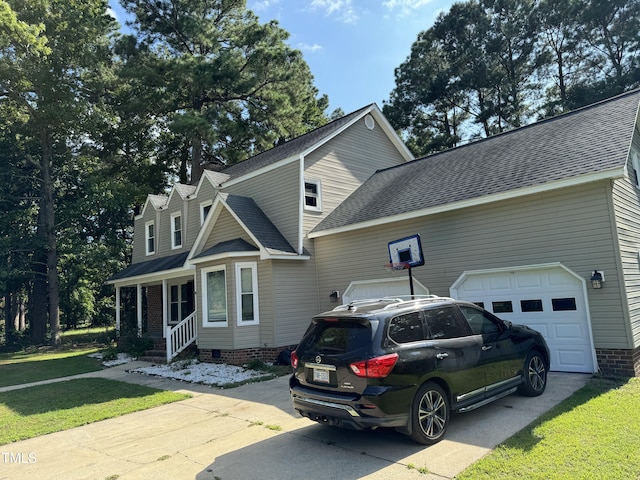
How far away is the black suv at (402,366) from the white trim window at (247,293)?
7.05 meters

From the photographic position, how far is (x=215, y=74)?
24484 millimetres

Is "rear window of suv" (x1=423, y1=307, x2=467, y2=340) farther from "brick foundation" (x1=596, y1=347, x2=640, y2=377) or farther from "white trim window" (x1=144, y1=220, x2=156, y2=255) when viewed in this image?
"white trim window" (x1=144, y1=220, x2=156, y2=255)

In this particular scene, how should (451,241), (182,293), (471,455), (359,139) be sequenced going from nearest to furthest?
1. (471,455)
2. (451,241)
3. (359,139)
4. (182,293)

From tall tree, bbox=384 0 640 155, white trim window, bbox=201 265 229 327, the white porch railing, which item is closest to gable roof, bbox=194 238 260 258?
white trim window, bbox=201 265 229 327

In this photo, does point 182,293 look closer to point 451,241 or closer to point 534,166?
point 451,241

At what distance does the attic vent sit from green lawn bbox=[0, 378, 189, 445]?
12001mm

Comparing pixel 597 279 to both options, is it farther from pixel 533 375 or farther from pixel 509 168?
pixel 509 168

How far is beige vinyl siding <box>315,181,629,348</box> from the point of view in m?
8.34

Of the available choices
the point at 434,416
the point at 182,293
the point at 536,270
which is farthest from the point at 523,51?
the point at 434,416

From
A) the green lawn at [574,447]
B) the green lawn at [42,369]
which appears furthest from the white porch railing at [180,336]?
the green lawn at [574,447]

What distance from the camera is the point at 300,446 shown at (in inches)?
216

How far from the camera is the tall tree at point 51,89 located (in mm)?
21594

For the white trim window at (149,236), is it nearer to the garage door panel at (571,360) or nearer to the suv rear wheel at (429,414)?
the garage door panel at (571,360)

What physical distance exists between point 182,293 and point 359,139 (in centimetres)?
994
